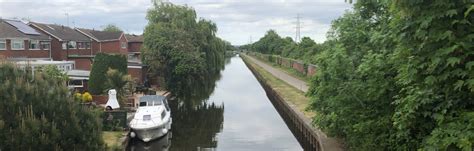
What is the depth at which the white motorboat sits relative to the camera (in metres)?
23.3

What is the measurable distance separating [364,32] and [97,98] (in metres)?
21.2

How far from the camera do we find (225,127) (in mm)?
29719

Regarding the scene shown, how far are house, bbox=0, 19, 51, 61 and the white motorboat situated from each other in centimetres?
1841

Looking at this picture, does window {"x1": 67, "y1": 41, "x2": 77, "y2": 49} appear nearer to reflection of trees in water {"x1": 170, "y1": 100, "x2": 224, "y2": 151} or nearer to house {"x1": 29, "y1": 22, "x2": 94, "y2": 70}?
house {"x1": 29, "y1": 22, "x2": 94, "y2": 70}

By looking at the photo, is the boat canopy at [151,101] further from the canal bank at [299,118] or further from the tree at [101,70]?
the canal bank at [299,118]

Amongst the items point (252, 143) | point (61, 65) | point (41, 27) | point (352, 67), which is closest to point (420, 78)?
point (352, 67)

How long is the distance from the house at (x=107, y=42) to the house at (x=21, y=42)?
13.4m

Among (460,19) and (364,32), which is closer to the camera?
(460,19)

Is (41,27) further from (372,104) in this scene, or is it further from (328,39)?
(372,104)

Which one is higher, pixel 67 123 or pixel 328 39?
pixel 328 39

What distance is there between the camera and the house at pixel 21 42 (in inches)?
1645

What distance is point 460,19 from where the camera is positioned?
672 cm

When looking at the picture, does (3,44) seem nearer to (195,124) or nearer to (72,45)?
(72,45)

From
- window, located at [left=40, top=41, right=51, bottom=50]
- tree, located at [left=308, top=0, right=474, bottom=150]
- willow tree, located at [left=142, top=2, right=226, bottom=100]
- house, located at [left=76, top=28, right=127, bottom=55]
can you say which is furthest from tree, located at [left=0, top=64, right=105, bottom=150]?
house, located at [left=76, top=28, right=127, bottom=55]
